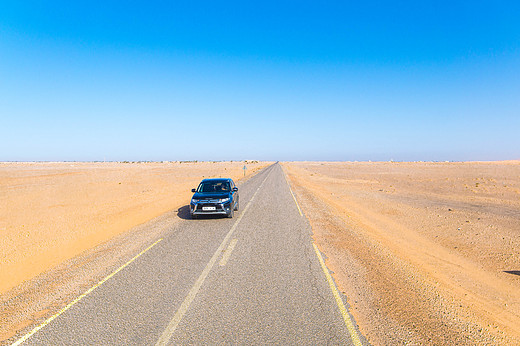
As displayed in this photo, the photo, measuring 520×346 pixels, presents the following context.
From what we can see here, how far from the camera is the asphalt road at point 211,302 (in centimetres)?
392

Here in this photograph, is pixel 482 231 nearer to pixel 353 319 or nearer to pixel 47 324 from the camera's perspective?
pixel 353 319

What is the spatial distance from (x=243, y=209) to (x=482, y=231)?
35.9 ft

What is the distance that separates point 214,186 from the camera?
13.0 meters

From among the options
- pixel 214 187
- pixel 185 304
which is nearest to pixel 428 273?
pixel 185 304

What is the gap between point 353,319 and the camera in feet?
14.1

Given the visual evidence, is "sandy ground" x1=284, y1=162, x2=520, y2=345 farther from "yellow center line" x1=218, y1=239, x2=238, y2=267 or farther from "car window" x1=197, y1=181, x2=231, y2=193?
"car window" x1=197, y1=181, x2=231, y2=193

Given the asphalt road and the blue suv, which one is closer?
the asphalt road

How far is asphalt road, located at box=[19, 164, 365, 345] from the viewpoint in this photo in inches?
154

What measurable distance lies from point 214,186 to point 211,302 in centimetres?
851

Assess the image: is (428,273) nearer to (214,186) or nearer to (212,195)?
(212,195)

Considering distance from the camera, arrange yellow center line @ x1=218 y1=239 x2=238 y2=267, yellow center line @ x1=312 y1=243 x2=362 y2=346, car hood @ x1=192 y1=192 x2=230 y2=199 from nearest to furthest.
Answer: yellow center line @ x1=312 y1=243 x2=362 y2=346 < yellow center line @ x1=218 y1=239 x2=238 y2=267 < car hood @ x1=192 y1=192 x2=230 y2=199

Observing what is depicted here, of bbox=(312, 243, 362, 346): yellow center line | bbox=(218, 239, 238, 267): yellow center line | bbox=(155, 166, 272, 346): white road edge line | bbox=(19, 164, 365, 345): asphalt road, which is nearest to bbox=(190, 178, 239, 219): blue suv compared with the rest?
bbox=(218, 239, 238, 267): yellow center line

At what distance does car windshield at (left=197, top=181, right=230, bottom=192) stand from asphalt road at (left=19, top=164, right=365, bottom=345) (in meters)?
4.77

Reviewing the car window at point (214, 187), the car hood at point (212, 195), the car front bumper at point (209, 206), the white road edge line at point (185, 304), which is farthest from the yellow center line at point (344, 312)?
the car window at point (214, 187)
